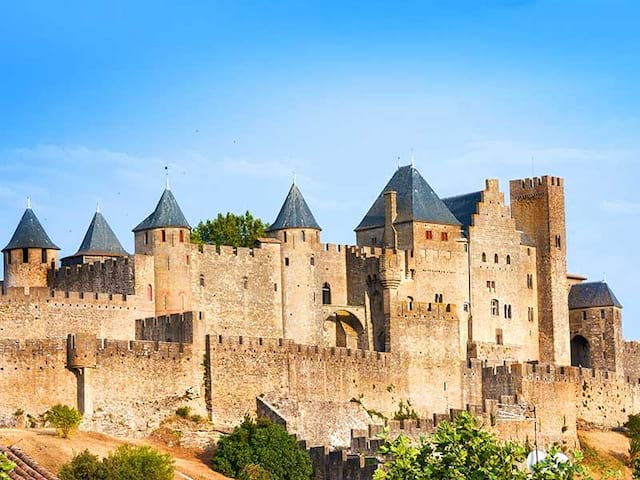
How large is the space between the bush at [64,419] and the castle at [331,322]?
7.42ft

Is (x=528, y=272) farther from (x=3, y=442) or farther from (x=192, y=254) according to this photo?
(x=3, y=442)

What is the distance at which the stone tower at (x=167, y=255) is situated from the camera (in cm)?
7669

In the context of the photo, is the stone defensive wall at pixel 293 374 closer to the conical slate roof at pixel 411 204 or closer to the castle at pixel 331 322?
the castle at pixel 331 322

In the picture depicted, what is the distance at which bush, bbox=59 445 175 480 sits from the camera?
57.8 meters

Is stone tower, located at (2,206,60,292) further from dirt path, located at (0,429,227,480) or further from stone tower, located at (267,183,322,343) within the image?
dirt path, located at (0,429,227,480)

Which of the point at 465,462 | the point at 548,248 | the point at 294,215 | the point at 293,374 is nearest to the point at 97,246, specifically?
the point at 294,215

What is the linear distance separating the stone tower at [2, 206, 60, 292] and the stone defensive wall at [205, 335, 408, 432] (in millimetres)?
10918

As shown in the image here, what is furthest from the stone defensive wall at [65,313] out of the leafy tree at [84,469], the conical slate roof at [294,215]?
the leafy tree at [84,469]

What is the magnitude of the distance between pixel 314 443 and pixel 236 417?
2.98 meters

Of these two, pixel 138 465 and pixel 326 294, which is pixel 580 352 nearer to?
pixel 326 294

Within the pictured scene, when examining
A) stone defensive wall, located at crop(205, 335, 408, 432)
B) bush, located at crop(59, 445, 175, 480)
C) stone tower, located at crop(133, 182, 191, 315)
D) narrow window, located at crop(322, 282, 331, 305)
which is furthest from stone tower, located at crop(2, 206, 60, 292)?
bush, located at crop(59, 445, 175, 480)

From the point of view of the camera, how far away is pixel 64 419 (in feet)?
205

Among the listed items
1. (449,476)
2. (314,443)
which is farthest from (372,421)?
(449,476)

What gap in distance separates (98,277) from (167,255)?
9.88ft
